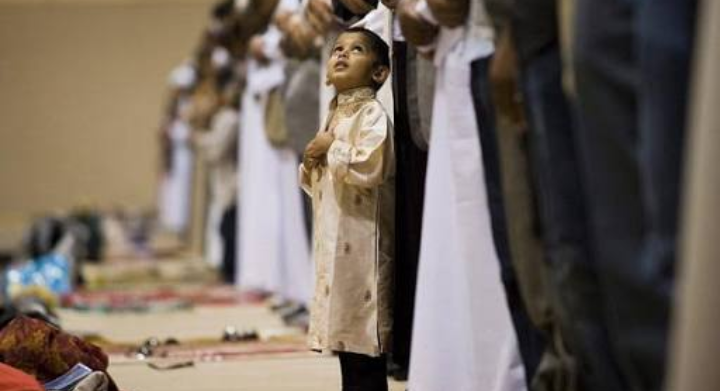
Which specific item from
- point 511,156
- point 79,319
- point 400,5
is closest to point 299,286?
point 79,319

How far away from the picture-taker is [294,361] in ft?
15.3

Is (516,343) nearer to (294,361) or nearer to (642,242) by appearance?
(642,242)

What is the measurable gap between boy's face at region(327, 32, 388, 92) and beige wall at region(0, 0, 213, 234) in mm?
15001

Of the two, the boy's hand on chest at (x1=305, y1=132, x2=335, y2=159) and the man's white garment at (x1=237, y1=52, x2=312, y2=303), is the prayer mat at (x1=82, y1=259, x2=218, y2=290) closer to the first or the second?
the man's white garment at (x1=237, y1=52, x2=312, y2=303)

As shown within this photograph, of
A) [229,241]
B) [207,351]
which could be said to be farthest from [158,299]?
[207,351]

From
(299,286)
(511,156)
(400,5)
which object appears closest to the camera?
(511,156)

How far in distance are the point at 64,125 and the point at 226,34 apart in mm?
9779

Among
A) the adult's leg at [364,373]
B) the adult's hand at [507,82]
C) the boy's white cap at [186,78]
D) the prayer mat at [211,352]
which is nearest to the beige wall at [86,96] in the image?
the boy's white cap at [186,78]

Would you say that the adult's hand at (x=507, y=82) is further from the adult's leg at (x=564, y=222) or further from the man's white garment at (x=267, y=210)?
the man's white garment at (x=267, y=210)

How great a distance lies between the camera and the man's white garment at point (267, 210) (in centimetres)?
646

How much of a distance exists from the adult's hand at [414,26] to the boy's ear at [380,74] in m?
0.11

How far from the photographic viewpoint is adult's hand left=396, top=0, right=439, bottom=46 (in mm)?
3502

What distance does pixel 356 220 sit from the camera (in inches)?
140

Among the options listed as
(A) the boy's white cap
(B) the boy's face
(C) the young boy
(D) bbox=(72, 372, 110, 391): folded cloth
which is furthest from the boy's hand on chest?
(A) the boy's white cap
